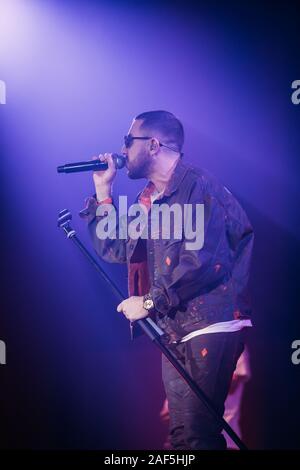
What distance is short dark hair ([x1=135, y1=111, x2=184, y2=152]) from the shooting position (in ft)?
8.45

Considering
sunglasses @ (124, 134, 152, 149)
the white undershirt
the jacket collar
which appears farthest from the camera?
sunglasses @ (124, 134, 152, 149)

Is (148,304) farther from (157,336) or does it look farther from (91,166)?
(91,166)

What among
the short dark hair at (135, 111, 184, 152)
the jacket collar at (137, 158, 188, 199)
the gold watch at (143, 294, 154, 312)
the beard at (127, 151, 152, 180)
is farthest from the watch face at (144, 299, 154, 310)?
the short dark hair at (135, 111, 184, 152)

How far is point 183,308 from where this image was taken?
2.39 metres

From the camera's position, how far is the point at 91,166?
257 centimetres

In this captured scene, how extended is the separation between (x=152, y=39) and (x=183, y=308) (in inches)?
51.2

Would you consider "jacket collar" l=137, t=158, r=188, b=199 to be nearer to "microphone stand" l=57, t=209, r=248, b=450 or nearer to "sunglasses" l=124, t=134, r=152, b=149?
"sunglasses" l=124, t=134, r=152, b=149

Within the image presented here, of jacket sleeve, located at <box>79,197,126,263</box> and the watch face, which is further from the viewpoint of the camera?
jacket sleeve, located at <box>79,197,126,263</box>

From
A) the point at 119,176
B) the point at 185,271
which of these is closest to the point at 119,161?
the point at 119,176

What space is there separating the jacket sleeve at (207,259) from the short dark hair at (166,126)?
26 centimetres

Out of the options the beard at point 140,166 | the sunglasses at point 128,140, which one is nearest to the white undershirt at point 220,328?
the beard at point 140,166

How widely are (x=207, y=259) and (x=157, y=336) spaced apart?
1.30 ft

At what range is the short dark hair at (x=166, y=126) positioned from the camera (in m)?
2.58

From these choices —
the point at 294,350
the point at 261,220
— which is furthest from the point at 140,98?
the point at 294,350
